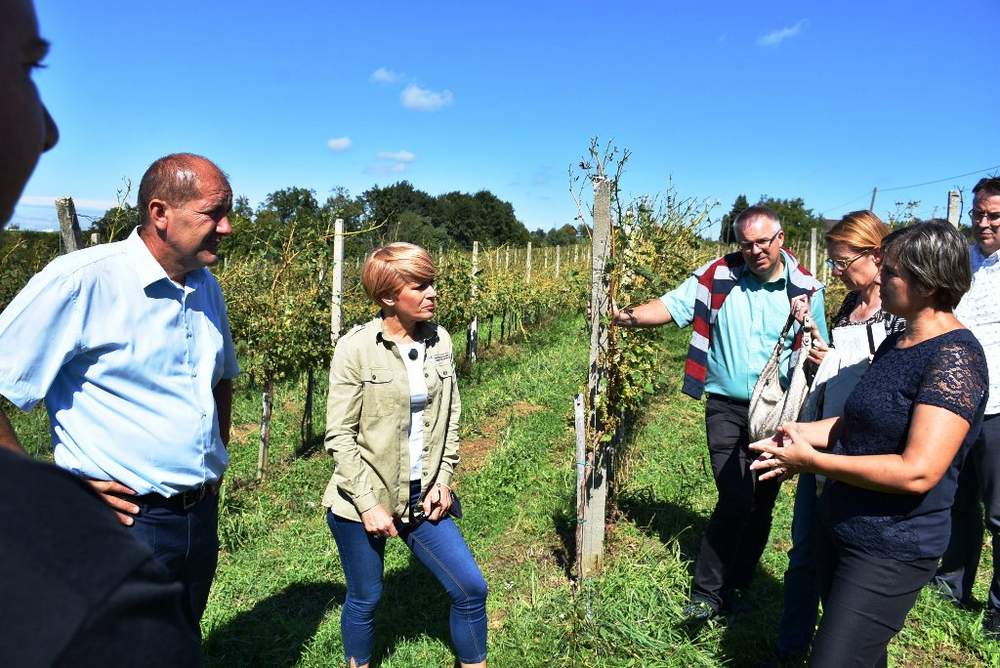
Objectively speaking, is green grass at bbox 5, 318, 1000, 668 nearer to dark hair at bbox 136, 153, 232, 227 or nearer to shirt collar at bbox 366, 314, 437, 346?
Answer: shirt collar at bbox 366, 314, 437, 346

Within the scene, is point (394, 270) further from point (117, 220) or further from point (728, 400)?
point (117, 220)

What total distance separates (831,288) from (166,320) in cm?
929

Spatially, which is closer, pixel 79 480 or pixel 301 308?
pixel 79 480

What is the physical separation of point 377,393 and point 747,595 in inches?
91.8

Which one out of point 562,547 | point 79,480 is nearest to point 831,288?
point 562,547

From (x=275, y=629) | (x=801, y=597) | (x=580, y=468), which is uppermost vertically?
(x=580, y=468)

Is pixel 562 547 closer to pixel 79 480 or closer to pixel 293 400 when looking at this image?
pixel 79 480

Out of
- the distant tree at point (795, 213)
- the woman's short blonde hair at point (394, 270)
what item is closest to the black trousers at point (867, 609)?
the woman's short blonde hair at point (394, 270)

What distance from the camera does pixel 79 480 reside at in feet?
1.84

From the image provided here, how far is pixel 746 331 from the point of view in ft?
10.0

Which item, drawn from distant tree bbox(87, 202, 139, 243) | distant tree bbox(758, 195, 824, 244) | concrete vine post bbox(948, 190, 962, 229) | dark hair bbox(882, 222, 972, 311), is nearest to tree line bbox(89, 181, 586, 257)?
distant tree bbox(87, 202, 139, 243)

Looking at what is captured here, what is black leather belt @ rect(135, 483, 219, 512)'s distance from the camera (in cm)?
199

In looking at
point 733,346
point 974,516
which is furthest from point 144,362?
point 974,516

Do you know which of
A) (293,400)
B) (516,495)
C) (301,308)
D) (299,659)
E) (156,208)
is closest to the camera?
(156,208)
